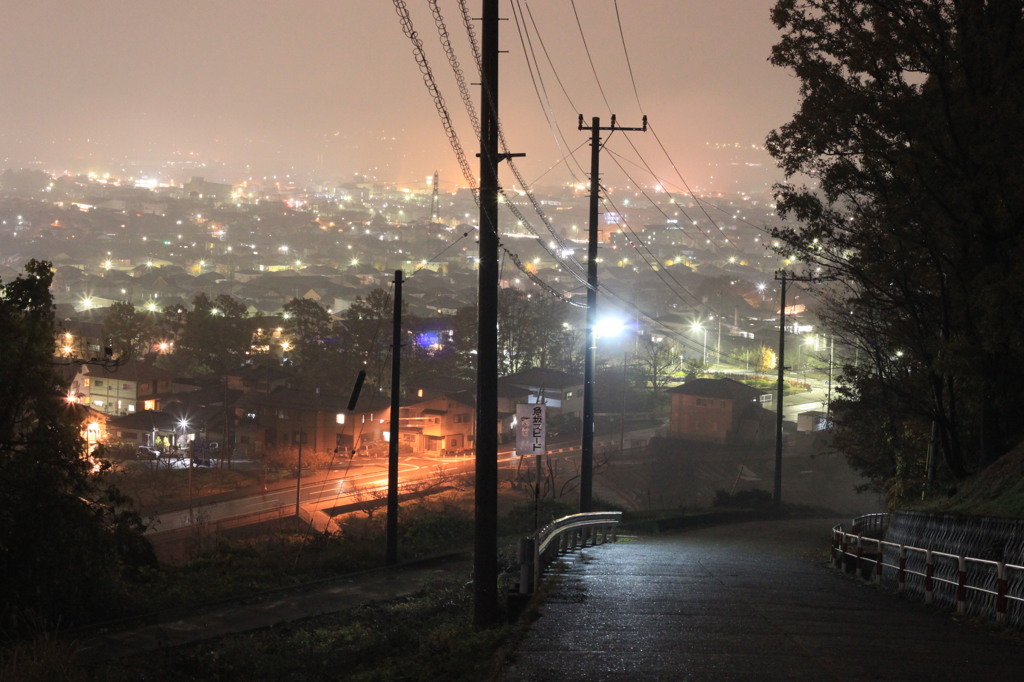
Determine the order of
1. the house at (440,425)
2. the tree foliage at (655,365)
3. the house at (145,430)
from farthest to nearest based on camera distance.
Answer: the tree foliage at (655,365), the house at (440,425), the house at (145,430)

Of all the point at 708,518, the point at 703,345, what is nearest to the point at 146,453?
the point at 708,518

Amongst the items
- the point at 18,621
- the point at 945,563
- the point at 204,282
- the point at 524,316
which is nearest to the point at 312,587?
the point at 18,621

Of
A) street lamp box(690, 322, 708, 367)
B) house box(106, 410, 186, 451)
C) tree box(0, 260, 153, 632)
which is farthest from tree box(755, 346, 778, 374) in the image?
tree box(0, 260, 153, 632)

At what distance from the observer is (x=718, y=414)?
48406mm

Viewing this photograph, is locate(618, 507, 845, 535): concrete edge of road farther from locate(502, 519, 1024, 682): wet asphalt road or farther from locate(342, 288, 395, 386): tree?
locate(342, 288, 395, 386): tree

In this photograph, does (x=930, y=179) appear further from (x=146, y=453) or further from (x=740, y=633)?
(x=146, y=453)

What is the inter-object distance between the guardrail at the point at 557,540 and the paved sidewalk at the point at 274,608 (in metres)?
3.16

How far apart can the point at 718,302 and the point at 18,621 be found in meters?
79.8

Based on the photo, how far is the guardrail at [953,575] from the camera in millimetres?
8188

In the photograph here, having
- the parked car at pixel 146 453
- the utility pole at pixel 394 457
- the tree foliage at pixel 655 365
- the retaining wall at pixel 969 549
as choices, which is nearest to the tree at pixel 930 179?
the retaining wall at pixel 969 549

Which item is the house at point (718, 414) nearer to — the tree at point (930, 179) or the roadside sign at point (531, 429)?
the tree at point (930, 179)

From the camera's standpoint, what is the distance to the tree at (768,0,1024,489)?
12.9 meters

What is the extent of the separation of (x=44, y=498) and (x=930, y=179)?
46.3 feet

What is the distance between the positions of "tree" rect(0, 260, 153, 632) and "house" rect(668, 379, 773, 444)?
37.2m
